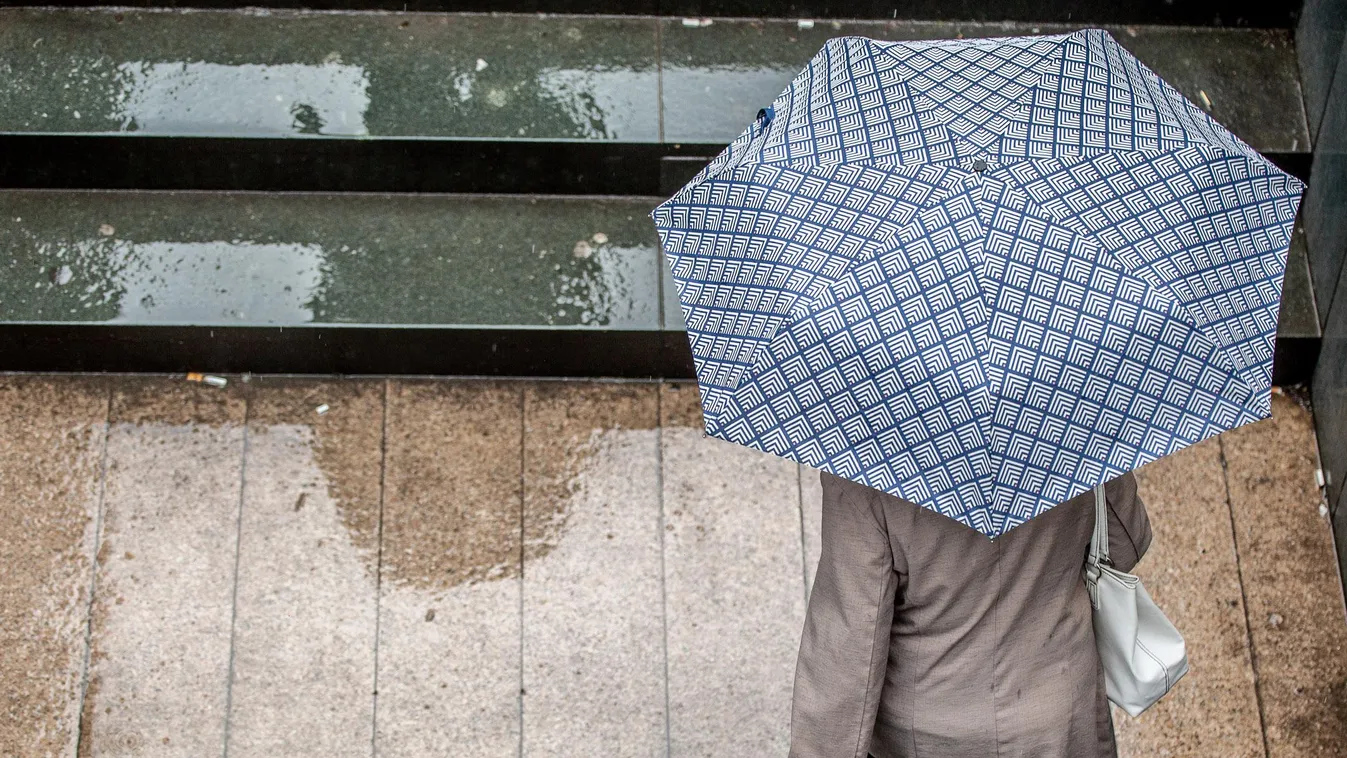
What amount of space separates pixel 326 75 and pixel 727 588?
2.16 m

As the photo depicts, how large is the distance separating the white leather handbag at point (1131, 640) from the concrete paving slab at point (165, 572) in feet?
8.10

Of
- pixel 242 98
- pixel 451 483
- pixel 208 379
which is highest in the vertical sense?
pixel 242 98

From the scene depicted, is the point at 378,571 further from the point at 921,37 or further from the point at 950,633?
the point at 921,37

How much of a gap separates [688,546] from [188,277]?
71.6 inches

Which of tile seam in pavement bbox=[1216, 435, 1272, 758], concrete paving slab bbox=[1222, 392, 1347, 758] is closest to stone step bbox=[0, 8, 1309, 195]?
concrete paving slab bbox=[1222, 392, 1347, 758]

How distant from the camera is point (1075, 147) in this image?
252 cm

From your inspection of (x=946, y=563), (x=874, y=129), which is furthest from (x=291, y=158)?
(x=946, y=563)

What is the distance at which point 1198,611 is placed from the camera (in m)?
4.08

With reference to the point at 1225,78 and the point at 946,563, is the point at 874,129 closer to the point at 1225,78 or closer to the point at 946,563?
the point at 946,563

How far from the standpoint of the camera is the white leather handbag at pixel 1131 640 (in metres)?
2.79

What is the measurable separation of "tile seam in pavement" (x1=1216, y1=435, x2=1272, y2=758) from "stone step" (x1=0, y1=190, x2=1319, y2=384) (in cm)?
42

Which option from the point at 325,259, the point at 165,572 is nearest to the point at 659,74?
the point at 325,259

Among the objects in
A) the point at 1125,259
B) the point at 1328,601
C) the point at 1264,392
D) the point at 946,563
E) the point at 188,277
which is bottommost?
the point at 1328,601

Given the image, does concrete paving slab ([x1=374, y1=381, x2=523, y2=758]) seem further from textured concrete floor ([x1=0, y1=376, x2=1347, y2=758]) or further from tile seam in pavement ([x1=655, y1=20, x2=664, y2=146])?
tile seam in pavement ([x1=655, y1=20, x2=664, y2=146])
